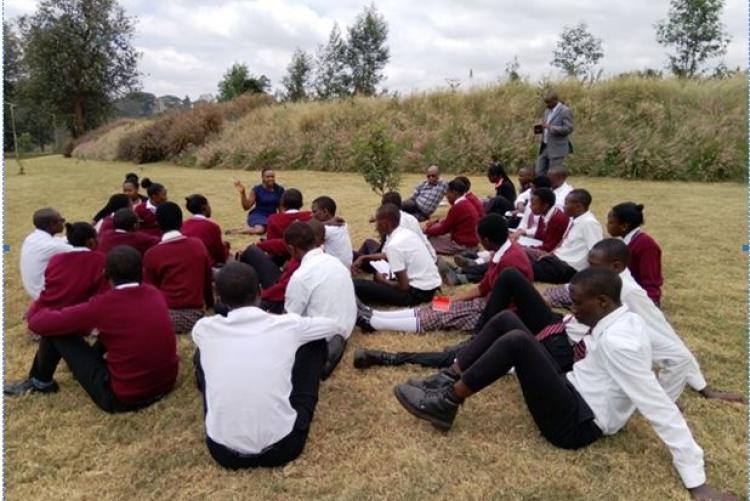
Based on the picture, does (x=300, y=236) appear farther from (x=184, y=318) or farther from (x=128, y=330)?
(x=184, y=318)

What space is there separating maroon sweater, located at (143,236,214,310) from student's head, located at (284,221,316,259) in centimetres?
110

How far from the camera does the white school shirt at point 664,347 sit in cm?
297

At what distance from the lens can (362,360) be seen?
3.88 metres

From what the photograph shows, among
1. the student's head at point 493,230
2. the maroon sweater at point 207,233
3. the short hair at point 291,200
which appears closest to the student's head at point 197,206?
the maroon sweater at point 207,233

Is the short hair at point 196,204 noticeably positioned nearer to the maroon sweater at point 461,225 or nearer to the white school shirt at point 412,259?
the white school shirt at point 412,259

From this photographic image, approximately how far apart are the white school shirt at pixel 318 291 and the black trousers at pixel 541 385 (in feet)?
3.63

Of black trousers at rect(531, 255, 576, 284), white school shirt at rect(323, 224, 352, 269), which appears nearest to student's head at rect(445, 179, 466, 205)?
black trousers at rect(531, 255, 576, 284)

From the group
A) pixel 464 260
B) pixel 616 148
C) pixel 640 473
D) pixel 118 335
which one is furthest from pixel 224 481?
pixel 616 148

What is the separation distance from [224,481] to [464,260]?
400cm

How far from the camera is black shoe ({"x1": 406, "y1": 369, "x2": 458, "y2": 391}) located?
3207 mm

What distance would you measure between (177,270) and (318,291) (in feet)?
4.79

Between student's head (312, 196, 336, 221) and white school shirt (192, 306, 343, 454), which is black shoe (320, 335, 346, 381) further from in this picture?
student's head (312, 196, 336, 221)

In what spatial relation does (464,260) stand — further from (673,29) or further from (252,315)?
(673,29)

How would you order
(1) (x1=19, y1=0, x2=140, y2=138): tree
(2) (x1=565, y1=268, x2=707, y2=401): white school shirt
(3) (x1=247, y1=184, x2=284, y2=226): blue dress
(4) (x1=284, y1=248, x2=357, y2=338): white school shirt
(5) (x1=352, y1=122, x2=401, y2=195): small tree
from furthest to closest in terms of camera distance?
(1) (x1=19, y1=0, x2=140, y2=138): tree < (5) (x1=352, y1=122, x2=401, y2=195): small tree < (3) (x1=247, y1=184, x2=284, y2=226): blue dress < (4) (x1=284, y1=248, x2=357, y2=338): white school shirt < (2) (x1=565, y1=268, x2=707, y2=401): white school shirt
